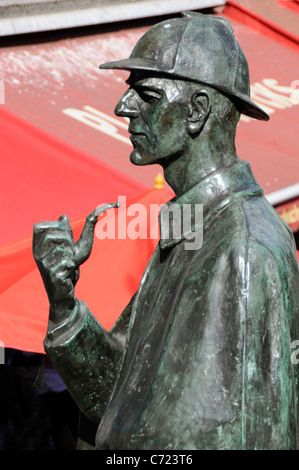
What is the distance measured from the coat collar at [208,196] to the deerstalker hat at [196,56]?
0.15 metres

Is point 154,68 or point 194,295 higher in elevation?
point 154,68

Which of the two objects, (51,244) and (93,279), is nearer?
(51,244)

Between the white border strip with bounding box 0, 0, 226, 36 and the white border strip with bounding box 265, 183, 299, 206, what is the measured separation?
74.2 inches

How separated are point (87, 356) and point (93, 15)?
444 cm

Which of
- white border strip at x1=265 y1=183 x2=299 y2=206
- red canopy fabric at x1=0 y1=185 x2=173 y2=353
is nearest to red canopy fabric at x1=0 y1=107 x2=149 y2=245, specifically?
red canopy fabric at x1=0 y1=185 x2=173 y2=353

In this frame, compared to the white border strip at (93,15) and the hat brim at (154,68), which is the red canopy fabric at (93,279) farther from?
the hat brim at (154,68)

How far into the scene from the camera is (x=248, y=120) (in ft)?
19.6

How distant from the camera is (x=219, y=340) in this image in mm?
1858

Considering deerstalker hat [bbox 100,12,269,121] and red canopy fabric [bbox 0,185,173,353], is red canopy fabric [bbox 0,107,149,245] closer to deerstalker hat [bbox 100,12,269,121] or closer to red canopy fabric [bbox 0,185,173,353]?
red canopy fabric [bbox 0,185,173,353]

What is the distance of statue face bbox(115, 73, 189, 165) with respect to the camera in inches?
80.4

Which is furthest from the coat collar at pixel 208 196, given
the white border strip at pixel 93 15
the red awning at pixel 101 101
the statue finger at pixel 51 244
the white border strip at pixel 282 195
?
the white border strip at pixel 93 15

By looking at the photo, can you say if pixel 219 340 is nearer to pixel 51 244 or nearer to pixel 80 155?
pixel 51 244

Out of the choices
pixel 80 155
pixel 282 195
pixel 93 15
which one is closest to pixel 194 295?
pixel 80 155

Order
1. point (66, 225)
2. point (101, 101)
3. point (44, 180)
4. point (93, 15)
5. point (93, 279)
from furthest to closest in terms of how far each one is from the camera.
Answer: point (93, 15)
point (101, 101)
point (44, 180)
point (93, 279)
point (66, 225)
